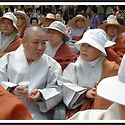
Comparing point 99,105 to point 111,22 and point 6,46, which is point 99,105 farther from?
→ point 111,22

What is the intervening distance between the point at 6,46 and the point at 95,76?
1.53m

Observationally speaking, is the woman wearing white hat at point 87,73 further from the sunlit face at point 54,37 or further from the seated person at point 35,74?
the sunlit face at point 54,37

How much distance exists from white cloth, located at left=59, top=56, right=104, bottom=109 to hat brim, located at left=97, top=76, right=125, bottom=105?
3.38 feet

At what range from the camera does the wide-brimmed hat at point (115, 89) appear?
0.96 m

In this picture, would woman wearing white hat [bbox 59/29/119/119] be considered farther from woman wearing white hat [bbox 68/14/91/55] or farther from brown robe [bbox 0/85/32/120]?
woman wearing white hat [bbox 68/14/91/55]

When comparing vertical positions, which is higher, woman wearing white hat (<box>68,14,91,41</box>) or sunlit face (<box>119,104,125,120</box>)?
sunlit face (<box>119,104,125,120</box>)

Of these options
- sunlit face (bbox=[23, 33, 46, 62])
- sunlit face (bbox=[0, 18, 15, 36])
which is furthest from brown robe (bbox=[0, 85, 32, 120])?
sunlit face (bbox=[0, 18, 15, 36])

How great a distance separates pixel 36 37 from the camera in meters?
2.12

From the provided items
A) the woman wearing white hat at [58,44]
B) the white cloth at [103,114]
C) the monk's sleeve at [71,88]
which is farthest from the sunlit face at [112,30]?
the white cloth at [103,114]

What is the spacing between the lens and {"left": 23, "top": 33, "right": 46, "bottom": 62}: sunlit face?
6.97ft

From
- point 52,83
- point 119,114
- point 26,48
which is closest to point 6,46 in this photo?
point 26,48

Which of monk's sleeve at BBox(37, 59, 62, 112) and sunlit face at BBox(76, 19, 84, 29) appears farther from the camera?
sunlit face at BBox(76, 19, 84, 29)

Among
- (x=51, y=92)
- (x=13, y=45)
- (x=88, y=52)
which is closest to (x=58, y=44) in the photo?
(x=13, y=45)

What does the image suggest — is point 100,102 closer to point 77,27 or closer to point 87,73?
point 87,73
